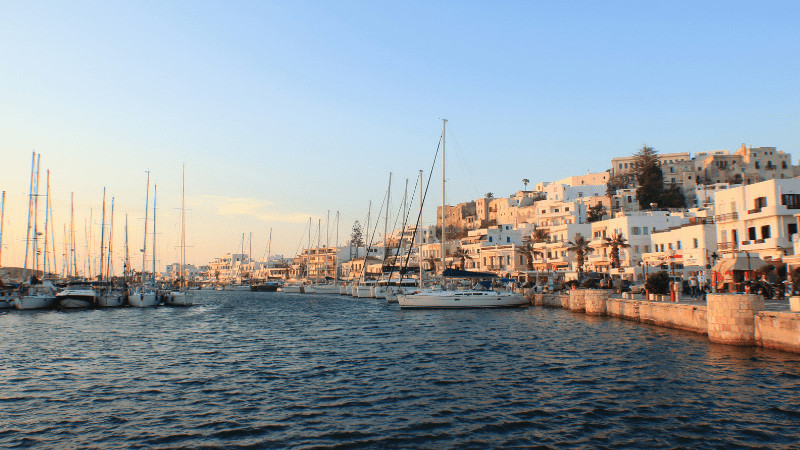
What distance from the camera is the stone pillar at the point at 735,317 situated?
20844mm

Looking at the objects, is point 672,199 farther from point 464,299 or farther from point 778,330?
point 778,330

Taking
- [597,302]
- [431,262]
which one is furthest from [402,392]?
[431,262]

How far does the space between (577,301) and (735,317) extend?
22.7 metres

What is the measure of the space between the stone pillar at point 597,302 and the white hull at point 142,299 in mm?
43936

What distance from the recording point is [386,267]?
97.1 m

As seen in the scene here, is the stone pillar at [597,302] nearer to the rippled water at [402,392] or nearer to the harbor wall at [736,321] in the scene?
the harbor wall at [736,321]

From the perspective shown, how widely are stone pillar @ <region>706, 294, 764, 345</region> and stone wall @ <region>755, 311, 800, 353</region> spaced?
0.87ft

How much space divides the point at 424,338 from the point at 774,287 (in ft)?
68.9

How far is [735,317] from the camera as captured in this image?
69.4 feet

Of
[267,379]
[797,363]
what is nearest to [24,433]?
[267,379]

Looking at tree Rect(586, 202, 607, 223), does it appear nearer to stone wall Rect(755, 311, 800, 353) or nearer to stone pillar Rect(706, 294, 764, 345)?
stone pillar Rect(706, 294, 764, 345)

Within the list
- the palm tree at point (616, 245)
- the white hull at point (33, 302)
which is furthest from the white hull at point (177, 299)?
the palm tree at point (616, 245)

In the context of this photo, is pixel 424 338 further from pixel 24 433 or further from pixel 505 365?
pixel 24 433

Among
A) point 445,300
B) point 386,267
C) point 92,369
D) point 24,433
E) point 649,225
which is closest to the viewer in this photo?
point 24,433
